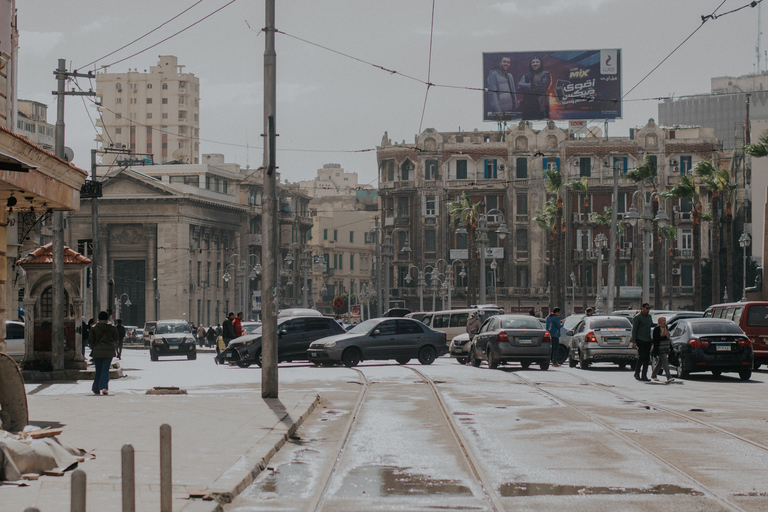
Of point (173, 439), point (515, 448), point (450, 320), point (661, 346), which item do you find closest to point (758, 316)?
point (661, 346)

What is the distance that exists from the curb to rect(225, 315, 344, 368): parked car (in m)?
18.1

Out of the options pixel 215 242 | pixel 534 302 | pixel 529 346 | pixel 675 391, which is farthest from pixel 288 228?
pixel 675 391

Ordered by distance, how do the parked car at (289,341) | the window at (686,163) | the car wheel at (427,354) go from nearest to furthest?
the parked car at (289,341) → the car wheel at (427,354) → the window at (686,163)

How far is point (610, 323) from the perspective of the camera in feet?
98.4

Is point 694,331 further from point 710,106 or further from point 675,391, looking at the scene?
point 710,106

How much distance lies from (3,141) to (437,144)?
275ft

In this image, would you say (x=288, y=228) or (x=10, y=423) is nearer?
(x=10, y=423)

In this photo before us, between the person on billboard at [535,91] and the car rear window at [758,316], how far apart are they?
59.1 metres

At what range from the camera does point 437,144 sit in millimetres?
98375

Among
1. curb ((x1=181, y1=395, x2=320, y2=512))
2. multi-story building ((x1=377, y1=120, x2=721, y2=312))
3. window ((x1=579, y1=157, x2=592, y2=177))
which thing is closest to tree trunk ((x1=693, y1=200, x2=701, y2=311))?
multi-story building ((x1=377, y1=120, x2=721, y2=312))

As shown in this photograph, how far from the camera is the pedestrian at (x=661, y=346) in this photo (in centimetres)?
2384

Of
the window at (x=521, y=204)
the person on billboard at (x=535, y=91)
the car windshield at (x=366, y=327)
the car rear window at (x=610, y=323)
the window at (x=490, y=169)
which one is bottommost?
the car windshield at (x=366, y=327)

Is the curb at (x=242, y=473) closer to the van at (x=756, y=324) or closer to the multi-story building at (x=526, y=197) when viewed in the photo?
the van at (x=756, y=324)

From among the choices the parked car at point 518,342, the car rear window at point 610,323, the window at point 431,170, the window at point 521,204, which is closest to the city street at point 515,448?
the parked car at point 518,342
